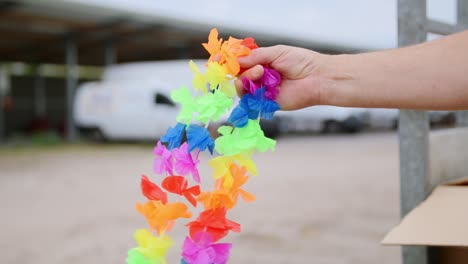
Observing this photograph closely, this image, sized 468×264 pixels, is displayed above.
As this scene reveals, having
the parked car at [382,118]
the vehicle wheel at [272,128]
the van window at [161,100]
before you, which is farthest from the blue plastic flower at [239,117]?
the parked car at [382,118]

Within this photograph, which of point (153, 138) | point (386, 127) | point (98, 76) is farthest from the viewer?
point (98, 76)

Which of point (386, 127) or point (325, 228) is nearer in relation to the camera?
point (325, 228)

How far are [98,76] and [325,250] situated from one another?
69.0ft

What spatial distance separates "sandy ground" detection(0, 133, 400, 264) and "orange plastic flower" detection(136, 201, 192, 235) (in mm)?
2438

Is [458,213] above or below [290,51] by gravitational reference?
below

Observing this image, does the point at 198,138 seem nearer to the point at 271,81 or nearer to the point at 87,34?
the point at 271,81

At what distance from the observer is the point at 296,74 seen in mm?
1261

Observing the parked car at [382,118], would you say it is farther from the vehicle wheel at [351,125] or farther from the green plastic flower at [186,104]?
the green plastic flower at [186,104]

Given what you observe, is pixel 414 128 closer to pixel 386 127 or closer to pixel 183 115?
pixel 183 115

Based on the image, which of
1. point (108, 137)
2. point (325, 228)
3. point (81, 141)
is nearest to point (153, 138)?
point (108, 137)

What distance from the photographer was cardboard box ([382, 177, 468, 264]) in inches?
55.5

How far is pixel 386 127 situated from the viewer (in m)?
19.9

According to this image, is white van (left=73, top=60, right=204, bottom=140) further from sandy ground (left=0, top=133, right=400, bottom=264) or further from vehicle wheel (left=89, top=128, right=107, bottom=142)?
sandy ground (left=0, top=133, right=400, bottom=264)

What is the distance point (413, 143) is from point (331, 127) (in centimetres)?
1598
